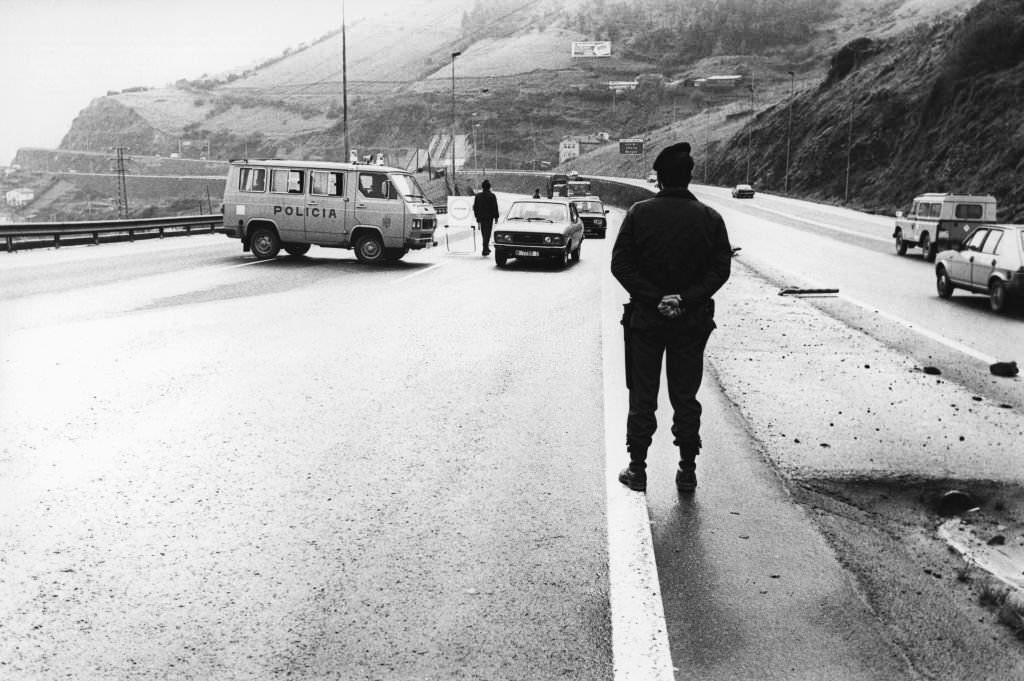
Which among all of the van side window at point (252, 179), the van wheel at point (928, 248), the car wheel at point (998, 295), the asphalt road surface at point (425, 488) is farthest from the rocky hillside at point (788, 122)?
the asphalt road surface at point (425, 488)

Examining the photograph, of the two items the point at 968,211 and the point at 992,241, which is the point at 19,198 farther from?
the point at 992,241

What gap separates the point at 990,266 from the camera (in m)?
16.0

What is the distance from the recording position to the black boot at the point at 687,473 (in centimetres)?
548

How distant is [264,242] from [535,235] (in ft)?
20.5

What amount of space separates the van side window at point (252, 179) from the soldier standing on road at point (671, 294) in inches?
701

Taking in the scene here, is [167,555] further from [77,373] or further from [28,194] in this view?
[28,194]

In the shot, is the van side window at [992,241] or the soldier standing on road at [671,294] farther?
the van side window at [992,241]

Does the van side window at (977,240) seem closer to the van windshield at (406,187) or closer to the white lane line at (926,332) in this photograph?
the white lane line at (926,332)

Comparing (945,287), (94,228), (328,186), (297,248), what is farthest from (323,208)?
(945,287)

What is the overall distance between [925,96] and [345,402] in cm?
7251

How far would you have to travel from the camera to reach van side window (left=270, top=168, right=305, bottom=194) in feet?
71.5

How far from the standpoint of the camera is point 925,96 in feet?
230

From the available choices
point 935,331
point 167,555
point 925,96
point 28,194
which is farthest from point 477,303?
point 28,194

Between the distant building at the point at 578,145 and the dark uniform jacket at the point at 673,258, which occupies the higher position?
the distant building at the point at 578,145
